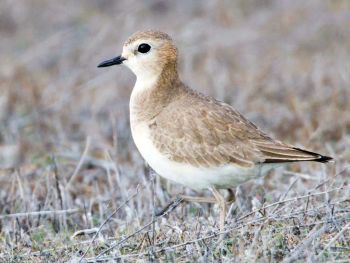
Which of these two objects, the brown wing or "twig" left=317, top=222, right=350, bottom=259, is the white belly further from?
"twig" left=317, top=222, right=350, bottom=259

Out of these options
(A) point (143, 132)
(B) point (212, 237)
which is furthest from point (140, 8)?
(B) point (212, 237)

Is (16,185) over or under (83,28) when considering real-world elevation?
under

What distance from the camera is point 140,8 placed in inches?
514

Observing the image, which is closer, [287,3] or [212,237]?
[212,237]

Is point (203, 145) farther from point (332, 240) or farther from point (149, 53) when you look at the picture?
point (332, 240)

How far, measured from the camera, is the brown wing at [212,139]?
5863mm

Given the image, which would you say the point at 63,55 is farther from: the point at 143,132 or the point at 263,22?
the point at 143,132

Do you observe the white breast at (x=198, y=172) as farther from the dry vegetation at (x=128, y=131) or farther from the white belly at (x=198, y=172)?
the dry vegetation at (x=128, y=131)

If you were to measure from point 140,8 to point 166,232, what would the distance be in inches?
315

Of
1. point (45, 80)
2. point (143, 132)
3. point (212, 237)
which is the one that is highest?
point (45, 80)

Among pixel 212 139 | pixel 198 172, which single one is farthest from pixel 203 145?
pixel 198 172

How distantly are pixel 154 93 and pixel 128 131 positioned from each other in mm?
2734

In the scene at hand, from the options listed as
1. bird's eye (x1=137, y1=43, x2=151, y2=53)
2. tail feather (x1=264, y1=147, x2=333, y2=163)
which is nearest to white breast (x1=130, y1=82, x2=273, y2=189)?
tail feather (x1=264, y1=147, x2=333, y2=163)

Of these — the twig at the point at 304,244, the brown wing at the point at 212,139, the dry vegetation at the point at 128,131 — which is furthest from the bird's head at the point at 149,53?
the twig at the point at 304,244
